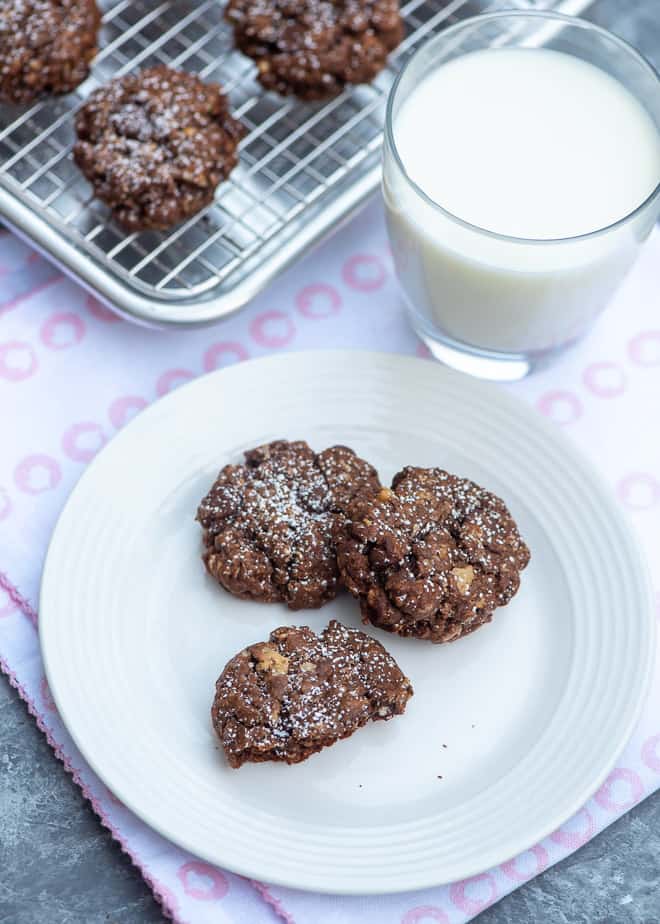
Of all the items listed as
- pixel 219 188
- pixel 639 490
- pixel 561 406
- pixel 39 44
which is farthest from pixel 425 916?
pixel 39 44

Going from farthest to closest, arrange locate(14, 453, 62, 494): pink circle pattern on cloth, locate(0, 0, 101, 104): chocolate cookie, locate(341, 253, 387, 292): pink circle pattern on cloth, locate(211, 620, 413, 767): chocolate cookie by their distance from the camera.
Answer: locate(341, 253, 387, 292): pink circle pattern on cloth, locate(0, 0, 101, 104): chocolate cookie, locate(14, 453, 62, 494): pink circle pattern on cloth, locate(211, 620, 413, 767): chocolate cookie

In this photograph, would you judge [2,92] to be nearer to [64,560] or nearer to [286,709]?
[64,560]

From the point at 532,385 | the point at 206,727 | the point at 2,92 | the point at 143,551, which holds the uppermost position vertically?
the point at 2,92

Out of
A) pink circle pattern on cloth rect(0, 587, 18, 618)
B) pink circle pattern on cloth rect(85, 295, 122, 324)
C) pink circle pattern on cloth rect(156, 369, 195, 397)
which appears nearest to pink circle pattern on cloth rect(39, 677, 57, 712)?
pink circle pattern on cloth rect(0, 587, 18, 618)

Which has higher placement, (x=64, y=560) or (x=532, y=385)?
(x=64, y=560)

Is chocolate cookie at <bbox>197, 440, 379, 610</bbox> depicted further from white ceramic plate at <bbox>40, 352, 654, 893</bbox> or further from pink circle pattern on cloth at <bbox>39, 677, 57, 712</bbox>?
pink circle pattern on cloth at <bbox>39, 677, 57, 712</bbox>

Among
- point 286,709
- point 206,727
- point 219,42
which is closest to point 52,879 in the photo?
point 206,727

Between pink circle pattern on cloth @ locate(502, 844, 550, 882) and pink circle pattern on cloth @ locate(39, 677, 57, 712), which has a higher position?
pink circle pattern on cloth @ locate(39, 677, 57, 712)

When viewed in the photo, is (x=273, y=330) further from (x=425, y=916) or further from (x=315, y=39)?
(x=425, y=916)
